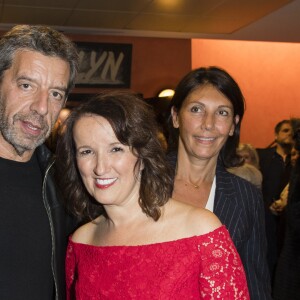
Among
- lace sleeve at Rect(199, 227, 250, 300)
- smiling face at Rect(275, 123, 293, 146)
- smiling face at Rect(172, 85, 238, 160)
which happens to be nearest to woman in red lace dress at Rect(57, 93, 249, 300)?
lace sleeve at Rect(199, 227, 250, 300)

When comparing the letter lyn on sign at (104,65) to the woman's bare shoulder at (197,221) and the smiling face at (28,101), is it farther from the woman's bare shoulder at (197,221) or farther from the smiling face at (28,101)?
the woman's bare shoulder at (197,221)

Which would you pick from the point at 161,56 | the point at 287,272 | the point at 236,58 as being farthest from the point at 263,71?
the point at 287,272

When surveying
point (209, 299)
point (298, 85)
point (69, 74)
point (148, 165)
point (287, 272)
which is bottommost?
point (287, 272)

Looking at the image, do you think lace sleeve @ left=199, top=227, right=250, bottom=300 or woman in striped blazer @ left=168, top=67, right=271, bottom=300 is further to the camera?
woman in striped blazer @ left=168, top=67, right=271, bottom=300

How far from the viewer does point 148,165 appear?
1911 millimetres

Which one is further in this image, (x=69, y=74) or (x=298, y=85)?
(x=298, y=85)

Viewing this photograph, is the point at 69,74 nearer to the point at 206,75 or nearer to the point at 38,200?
the point at 38,200

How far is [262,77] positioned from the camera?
8828mm

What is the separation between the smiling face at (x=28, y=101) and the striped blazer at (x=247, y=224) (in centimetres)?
90

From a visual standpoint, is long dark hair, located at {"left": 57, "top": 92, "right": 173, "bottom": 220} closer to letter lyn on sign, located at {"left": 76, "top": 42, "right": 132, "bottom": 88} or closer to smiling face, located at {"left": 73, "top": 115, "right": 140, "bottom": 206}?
smiling face, located at {"left": 73, "top": 115, "right": 140, "bottom": 206}

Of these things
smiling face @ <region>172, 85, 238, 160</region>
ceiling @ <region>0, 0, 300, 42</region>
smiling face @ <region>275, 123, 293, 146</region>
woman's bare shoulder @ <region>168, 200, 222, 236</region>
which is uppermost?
ceiling @ <region>0, 0, 300, 42</region>

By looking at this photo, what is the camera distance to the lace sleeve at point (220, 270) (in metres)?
1.67

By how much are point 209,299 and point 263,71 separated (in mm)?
7554

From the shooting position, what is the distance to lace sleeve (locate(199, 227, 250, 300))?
1.67 m
